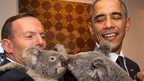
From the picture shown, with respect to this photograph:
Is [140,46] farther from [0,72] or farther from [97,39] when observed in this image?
[0,72]

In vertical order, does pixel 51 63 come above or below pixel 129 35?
above

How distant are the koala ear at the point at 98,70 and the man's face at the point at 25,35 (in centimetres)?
33

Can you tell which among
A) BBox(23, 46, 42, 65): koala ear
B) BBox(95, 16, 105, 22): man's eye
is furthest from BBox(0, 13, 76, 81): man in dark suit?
BBox(95, 16, 105, 22): man's eye

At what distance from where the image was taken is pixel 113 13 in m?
1.65

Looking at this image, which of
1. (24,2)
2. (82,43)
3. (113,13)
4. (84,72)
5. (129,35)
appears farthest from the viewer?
(129,35)

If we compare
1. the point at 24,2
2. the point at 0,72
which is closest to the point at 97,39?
the point at 0,72

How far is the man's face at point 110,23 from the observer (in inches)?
64.4

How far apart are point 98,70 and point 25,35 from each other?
0.46 meters

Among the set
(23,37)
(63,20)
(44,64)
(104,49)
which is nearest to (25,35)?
(23,37)

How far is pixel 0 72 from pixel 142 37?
3653mm

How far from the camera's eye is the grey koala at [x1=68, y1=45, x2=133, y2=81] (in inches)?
46.6

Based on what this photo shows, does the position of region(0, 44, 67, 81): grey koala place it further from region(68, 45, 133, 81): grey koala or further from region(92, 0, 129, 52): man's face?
region(92, 0, 129, 52): man's face

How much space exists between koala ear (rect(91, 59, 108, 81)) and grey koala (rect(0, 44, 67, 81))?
0.13 metres

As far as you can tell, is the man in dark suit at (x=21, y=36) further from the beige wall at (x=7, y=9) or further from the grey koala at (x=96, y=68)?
the beige wall at (x=7, y=9)
